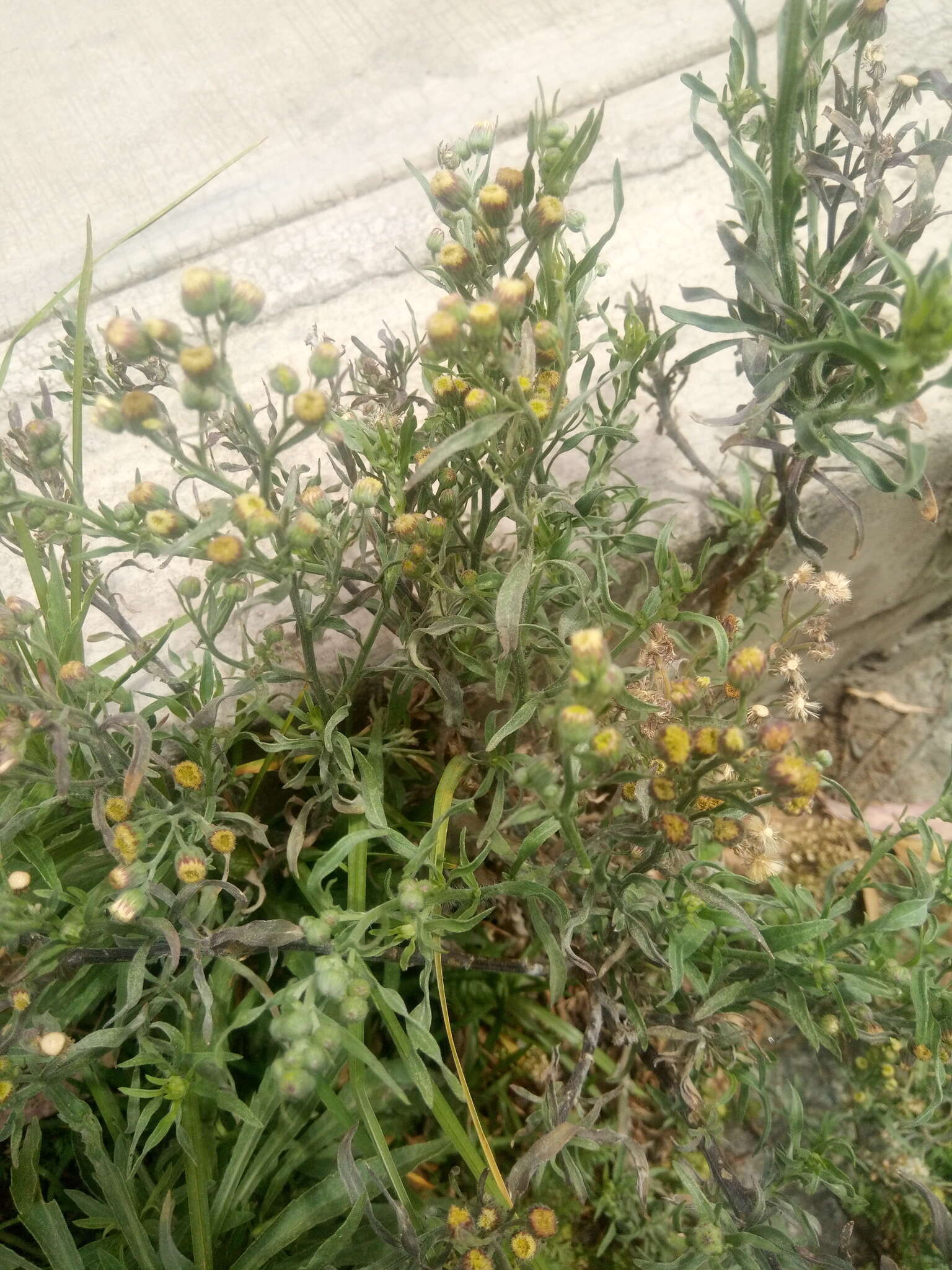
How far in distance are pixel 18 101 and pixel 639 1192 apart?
8.95 ft

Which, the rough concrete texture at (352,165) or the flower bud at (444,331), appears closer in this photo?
the flower bud at (444,331)

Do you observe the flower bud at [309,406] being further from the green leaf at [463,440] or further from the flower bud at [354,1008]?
Answer: the flower bud at [354,1008]

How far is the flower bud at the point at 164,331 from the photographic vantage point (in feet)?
2.98

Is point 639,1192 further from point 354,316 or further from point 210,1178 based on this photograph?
point 354,316

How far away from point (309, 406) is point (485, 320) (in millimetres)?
198

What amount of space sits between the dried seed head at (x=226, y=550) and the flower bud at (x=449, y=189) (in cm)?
49

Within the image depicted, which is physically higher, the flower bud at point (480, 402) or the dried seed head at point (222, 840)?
the flower bud at point (480, 402)

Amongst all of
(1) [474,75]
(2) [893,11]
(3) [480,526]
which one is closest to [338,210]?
(1) [474,75]

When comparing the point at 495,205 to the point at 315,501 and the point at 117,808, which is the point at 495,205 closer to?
the point at 315,501

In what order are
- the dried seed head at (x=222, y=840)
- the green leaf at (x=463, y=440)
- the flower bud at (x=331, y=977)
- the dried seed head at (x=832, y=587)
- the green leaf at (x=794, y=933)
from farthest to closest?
1. the dried seed head at (x=832, y=587)
2. the dried seed head at (x=222, y=840)
3. the green leaf at (x=794, y=933)
4. the flower bud at (x=331, y=977)
5. the green leaf at (x=463, y=440)

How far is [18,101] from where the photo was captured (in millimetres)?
2289

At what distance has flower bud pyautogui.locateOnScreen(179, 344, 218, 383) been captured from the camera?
0.89 m

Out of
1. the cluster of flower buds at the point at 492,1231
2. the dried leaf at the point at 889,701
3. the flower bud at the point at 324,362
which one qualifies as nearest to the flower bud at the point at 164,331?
the flower bud at the point at 324,362

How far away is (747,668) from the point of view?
3.27 ft
